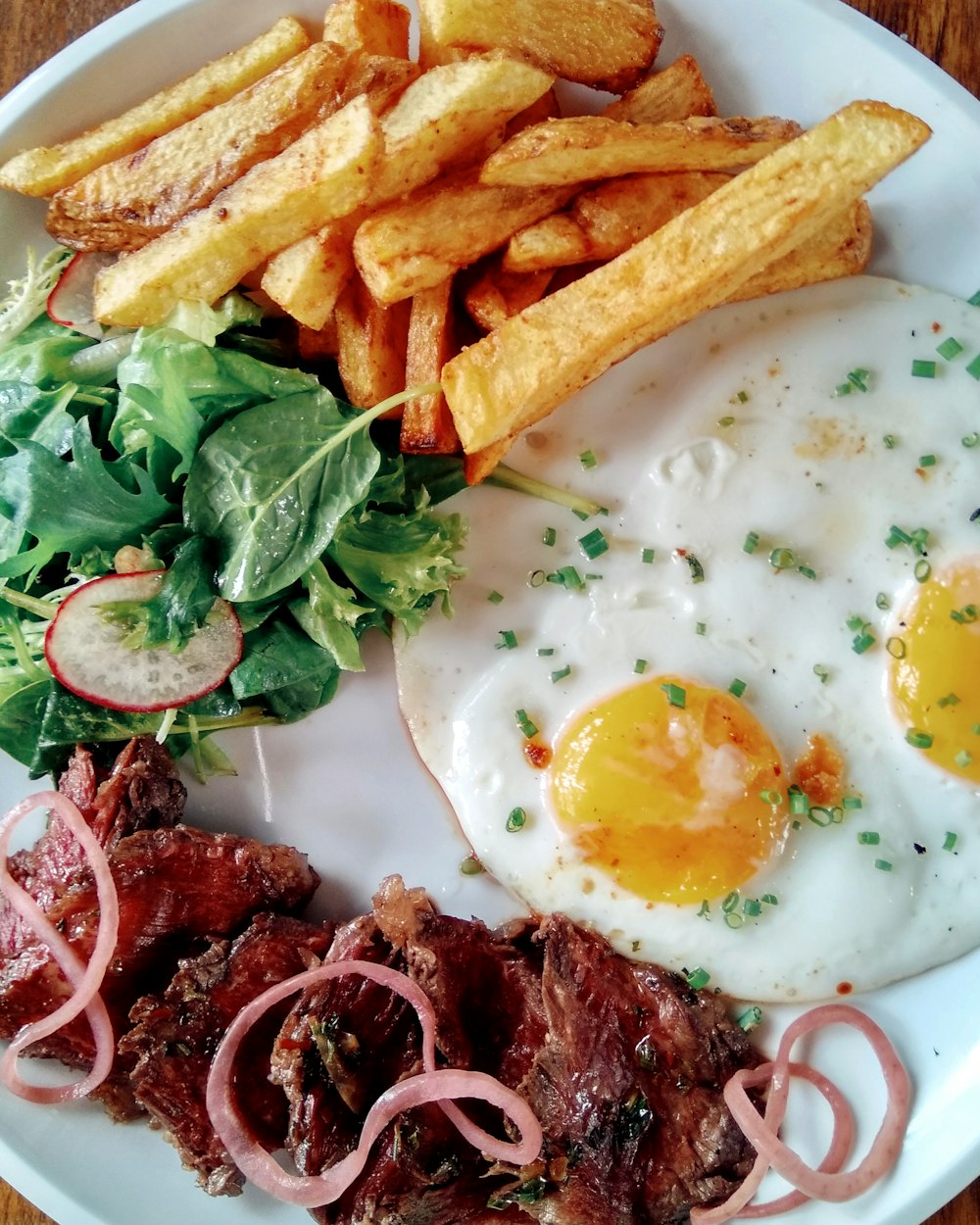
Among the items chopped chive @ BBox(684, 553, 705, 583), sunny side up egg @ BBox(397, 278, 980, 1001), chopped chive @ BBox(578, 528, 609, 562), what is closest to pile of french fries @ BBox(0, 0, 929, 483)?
sunny side up egg @ BBox(397, 278, 980, 1001)

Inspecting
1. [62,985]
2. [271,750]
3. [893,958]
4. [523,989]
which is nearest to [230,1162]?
[62,985]

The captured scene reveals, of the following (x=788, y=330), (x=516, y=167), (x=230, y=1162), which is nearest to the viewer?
(x=516, y=167)

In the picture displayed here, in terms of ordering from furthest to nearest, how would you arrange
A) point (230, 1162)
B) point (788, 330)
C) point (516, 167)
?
point (788, 330), point (230, 1162), point (516, 167)

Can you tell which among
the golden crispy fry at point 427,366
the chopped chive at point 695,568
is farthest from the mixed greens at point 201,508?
the chopped chive at point 695,568

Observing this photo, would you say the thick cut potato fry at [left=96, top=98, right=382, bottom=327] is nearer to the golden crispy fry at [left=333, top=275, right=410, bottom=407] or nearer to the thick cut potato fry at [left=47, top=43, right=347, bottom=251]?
the thick cut potato fry at [left=47, top=43, right=347, bottom=251]

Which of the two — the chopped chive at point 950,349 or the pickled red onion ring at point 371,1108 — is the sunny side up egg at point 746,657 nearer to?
the chopped chive at point 950,349

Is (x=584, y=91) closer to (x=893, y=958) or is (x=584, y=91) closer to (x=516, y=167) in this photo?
(x=516, y=167)
